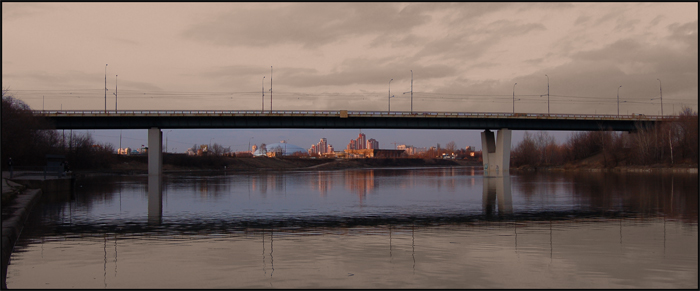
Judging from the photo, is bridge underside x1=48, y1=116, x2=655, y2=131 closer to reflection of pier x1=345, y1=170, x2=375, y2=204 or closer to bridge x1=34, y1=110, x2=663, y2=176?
bridge x1=34, y1=110, x2=663, y2=176

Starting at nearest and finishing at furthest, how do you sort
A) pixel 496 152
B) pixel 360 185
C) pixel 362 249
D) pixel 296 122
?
pixel 362 249 < pixel 360 185 < pixel 296 122 < pixel 496 152

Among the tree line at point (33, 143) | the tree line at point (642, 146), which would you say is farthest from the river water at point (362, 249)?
the tree line at point (642, 146)

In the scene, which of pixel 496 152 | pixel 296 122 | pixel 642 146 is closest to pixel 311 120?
pixel 296 122

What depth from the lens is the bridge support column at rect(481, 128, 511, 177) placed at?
337ft

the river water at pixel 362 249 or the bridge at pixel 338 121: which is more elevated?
the bridge at pixel 338 121

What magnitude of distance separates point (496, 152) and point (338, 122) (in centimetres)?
3151

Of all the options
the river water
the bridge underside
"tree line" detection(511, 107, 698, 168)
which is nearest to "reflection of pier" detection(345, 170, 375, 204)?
the river water

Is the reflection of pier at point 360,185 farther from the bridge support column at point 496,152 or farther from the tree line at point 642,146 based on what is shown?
the tree line at point 642,146

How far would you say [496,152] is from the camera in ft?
345

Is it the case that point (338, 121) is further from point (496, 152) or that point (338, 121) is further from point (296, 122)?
point (496, 152)

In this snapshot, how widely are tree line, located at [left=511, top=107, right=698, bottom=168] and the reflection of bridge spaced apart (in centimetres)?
1052

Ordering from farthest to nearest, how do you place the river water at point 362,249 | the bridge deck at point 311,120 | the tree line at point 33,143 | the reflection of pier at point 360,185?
the bridge deck at point 311,120, the tree line at point 33,143, the reflection of pier at point 360,185, the river water at point 362,249

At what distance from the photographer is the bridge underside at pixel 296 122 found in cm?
9006

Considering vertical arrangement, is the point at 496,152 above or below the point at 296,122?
below
